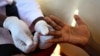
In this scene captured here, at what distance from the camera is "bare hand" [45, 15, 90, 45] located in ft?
1.82

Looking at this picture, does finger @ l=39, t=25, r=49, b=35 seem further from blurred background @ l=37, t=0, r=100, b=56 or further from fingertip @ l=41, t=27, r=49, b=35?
blurred background @ l=37, t=0, r=100, b=56

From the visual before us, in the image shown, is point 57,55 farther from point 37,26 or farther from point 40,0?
point 40,0

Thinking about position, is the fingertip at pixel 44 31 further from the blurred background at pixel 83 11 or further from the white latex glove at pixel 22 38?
the blurred background at pixel 83 11

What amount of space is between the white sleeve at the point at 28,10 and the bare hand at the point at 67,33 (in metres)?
0.09

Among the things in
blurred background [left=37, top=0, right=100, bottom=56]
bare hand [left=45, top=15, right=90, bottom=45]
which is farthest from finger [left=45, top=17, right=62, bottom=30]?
blurred background [left=37, top=0, right=100, bottom=56]

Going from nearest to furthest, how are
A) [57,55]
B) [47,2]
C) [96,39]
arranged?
[57,55] < [96,39] < [47,2]

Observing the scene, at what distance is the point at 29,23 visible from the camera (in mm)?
660

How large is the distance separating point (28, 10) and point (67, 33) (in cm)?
19

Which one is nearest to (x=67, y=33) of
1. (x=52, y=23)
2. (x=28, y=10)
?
(x=52, y=23)

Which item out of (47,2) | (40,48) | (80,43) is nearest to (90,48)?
(80,43)

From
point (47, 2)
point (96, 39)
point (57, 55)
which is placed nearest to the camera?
point (57, 55)

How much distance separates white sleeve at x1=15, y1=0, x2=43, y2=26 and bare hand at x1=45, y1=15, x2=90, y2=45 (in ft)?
0.28

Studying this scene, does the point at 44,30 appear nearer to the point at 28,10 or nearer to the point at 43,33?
the point at 43,33

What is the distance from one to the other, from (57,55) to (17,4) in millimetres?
324
